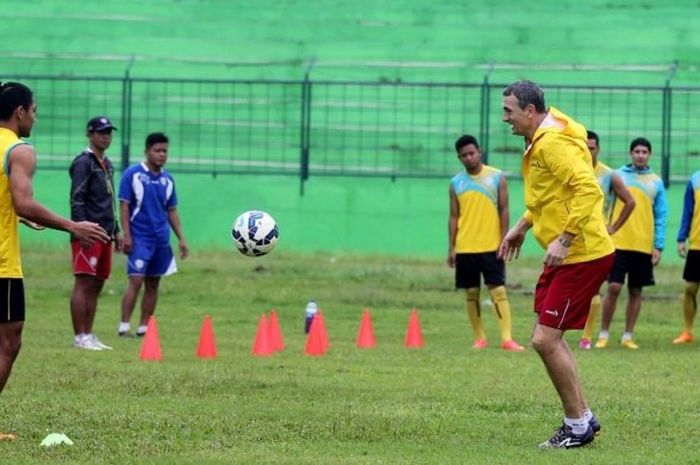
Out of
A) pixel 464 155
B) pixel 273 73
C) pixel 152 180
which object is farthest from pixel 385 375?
pixel 273 73

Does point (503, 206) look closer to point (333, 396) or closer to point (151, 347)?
point (151, 347)

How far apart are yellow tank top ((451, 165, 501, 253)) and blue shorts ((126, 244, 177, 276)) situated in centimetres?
319

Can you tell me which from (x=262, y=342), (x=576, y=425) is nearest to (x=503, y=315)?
(x=262, y=342)

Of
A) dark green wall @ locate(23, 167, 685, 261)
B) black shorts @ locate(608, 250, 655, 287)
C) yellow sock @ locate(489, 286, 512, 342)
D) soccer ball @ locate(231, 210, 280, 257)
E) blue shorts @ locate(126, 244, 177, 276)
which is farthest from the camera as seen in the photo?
dark green wall @ locate(23, 167, 685, 261)

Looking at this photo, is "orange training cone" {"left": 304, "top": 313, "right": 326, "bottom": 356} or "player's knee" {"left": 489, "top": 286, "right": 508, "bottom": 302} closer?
"orange training cone" {"left": 304, "top": 313, "right": 326, "bottom": 356}

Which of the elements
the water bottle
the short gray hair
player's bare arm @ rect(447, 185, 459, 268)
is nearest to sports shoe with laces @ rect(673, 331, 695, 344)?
player's bare arm @ rect(447, 185, 459, 268)

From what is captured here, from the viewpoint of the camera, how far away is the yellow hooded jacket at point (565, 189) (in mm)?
9289

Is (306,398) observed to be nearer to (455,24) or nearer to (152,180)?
(152,180)

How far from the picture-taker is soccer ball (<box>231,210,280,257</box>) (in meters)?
13.1

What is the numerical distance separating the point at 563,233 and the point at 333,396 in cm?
299

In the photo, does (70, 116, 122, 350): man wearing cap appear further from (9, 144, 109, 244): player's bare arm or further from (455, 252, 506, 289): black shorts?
(9, 144, 109, 244): player's bare arm

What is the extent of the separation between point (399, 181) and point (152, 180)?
10.4m

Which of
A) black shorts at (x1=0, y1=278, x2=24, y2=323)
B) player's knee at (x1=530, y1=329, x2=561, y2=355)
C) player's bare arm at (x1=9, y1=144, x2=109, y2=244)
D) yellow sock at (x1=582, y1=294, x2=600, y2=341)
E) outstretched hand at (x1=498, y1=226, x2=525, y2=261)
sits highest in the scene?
player's bare arm at (x1=9, y1=144, x2=109, y2=244)

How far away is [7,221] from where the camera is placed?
30.3ft
